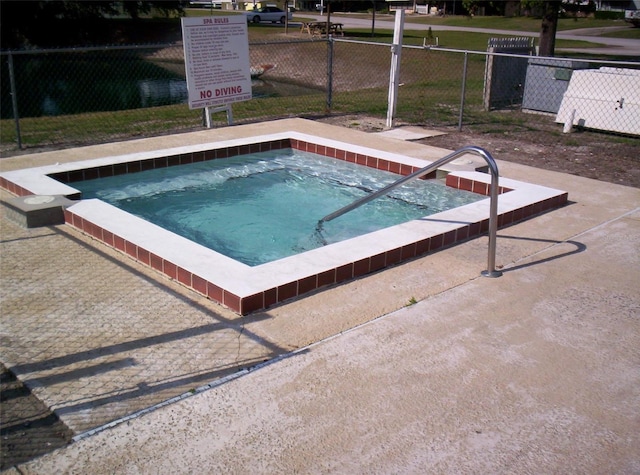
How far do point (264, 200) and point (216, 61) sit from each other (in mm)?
3357

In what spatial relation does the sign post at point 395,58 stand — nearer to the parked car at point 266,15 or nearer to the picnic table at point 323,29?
the picnic table at point 323,29

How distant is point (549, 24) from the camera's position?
1781 cm

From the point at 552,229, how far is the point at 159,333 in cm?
380

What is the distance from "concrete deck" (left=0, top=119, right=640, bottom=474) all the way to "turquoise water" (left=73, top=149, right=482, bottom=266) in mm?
1480

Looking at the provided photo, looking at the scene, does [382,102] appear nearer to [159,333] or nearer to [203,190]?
[203,190]

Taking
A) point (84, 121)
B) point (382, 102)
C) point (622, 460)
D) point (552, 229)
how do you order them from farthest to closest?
point (382, 102), point (84, 121), point (552, 229), point (622, 460)

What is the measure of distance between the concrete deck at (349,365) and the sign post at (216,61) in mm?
4909

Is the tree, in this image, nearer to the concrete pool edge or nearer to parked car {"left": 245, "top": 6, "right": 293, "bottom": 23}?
the concrete pool edge

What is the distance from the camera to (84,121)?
11.5 meters

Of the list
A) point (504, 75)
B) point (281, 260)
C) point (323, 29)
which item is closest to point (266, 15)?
point (323, 29)

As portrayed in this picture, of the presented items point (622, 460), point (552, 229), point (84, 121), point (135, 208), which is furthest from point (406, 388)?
point (84, 121)

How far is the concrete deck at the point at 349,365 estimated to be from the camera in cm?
301

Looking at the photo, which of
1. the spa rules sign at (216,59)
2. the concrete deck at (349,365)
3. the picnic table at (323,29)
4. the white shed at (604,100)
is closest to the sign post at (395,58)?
the spa rules sign at (216,59)

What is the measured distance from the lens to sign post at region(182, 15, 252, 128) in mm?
9695
